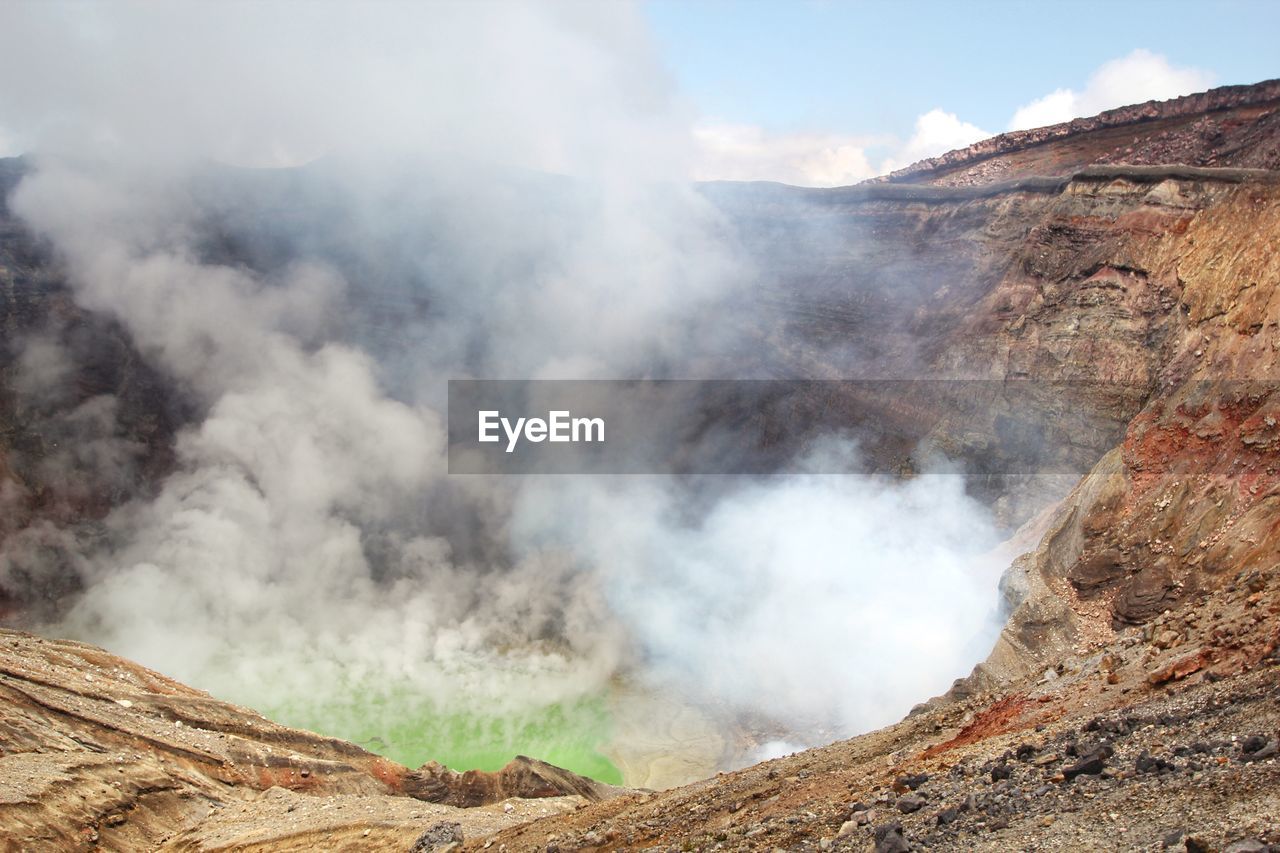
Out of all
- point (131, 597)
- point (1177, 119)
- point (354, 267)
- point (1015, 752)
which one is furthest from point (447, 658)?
point (1177, 119)

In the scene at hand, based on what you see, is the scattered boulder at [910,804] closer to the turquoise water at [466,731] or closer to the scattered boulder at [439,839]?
the scattered boulder at [439,839]

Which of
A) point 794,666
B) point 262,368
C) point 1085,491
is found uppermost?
point 262,368

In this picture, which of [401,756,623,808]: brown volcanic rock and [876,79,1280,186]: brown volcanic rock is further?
[876,79,1280,186]: brown volcanic rock

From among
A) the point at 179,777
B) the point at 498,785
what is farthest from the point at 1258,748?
the point at 179,777

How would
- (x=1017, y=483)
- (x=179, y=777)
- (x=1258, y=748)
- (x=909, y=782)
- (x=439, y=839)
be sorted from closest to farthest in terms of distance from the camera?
(x=1258, y=748) < (x=909, y=782) < (x=439, y=839) < (x=179, y=777) < (x=1017, y=483)

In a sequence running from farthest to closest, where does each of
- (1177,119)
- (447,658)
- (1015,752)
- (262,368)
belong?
(262,368)
(1177,119)
(447,658)
(1015,752)

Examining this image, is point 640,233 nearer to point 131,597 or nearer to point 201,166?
point 201,166

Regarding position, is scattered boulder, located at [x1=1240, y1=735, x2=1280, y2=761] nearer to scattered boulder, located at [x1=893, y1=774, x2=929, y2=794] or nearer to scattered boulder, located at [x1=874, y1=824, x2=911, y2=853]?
scattered boulder, located at [x1=874, y1=824, x2=911, y2=853]

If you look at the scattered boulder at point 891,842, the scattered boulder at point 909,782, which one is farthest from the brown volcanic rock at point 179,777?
the scattered boulder at point 891,842

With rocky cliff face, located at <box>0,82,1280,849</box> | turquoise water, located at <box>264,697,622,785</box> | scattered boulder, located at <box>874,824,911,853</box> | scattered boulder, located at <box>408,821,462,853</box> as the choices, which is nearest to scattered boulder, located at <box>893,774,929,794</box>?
rocky cliff face, located at <box>0,82,1280,849</box>

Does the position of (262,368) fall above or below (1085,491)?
above

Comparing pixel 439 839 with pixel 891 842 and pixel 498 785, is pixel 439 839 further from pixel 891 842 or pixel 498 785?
pixel 891 842
